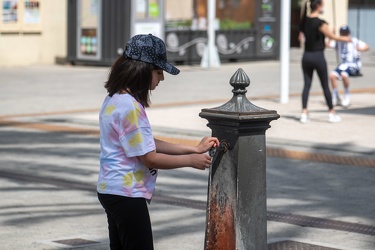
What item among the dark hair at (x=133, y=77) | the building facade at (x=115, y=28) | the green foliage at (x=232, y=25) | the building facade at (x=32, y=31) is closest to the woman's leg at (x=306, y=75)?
the dark hair at (x=133, y=77)

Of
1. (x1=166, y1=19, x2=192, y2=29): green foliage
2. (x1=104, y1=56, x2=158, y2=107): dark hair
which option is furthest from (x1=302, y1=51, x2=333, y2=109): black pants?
(x1=166, y1=19, x2=192, y2=29): green foliage

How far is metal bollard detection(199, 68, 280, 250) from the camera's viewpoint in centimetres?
525

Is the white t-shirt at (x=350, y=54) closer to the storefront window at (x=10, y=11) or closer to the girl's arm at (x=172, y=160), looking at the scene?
the girl's arm at (x=172, y=160)

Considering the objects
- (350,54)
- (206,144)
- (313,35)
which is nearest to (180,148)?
(206,144)

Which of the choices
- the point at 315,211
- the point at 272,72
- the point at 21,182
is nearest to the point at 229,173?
the point at 315,211

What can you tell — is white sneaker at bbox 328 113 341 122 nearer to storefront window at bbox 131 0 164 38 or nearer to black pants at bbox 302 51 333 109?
black pants at bbox 302 51 333 109

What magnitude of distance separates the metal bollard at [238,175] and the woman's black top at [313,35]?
8.24 meters

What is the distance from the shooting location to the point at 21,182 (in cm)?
941

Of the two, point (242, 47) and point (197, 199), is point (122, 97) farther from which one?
point (242, 47)

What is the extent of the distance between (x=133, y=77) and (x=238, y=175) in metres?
1.11

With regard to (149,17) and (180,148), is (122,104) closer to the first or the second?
(180,148)

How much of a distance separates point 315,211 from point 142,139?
4031 millimetres

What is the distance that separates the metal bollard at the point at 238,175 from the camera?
5.25 m

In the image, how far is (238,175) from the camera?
5277mm
